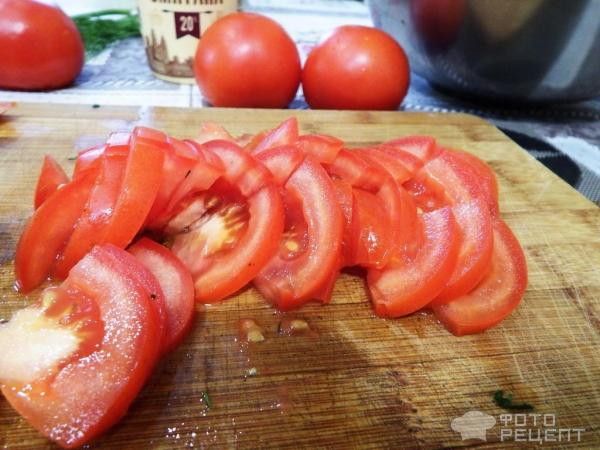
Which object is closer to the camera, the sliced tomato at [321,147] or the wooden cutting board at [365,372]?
the wooden cutting board at [365,372]

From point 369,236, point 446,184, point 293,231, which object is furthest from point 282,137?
point 446,184

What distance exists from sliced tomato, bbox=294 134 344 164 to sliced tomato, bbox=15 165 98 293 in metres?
0.61

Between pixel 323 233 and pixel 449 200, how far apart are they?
0.48 meters

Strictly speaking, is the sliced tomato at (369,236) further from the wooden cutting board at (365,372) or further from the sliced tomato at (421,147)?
the sliced tomato at (421,147)

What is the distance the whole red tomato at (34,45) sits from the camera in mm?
2295

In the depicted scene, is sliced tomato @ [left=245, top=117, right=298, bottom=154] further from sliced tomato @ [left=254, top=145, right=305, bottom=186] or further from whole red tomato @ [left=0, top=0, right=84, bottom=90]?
whole red tomato @ [left=0, top=0, right=84, bottom=90]

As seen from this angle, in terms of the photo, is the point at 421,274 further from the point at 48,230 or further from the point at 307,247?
the point at 48,230

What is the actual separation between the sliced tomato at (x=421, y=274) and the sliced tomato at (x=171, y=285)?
0.50m

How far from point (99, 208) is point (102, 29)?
2584 millimetres

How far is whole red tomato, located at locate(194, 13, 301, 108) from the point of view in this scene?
229cm

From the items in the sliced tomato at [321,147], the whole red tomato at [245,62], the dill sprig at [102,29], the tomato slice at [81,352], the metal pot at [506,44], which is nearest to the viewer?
the tomato slice at [81,352]

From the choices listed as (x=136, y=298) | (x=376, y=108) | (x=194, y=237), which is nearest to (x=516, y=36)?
(x=376, y=108)

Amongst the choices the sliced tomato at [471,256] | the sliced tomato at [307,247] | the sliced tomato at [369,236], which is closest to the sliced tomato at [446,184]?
the sliced tomato at [471,256]

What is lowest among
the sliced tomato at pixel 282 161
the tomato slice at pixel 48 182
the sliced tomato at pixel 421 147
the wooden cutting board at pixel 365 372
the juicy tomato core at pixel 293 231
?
the wooden cutting board at pixel 365 372
